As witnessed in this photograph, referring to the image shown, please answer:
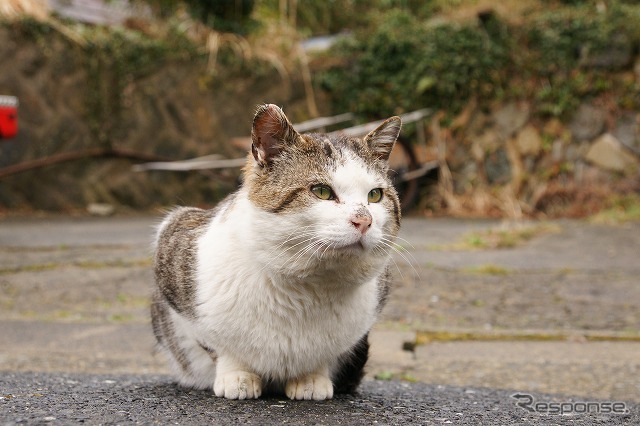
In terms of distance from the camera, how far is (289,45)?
11680 mm

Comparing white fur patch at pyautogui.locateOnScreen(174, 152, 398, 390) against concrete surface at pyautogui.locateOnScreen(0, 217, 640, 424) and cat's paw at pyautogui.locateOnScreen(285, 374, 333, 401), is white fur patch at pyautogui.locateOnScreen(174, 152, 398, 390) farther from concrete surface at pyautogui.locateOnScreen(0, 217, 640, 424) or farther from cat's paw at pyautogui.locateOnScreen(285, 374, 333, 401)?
concrete surface at pyautogui.locateOnScreen(0, 217, 640, 424)

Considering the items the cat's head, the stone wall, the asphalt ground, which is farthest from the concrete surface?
the stone wall

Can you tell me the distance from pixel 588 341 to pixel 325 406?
106 inches

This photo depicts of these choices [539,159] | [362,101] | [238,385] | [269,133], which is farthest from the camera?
[362,101]

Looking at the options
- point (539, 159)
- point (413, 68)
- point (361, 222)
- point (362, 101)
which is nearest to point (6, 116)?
point (362, 101)

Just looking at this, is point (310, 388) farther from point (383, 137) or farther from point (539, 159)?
point (539, 159)

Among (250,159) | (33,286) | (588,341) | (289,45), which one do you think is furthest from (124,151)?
(250,159)

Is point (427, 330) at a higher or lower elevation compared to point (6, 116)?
lower

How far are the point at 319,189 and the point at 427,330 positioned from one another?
2795mm

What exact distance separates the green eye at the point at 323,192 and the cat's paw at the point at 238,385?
2.43 ft

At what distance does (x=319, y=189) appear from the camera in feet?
8.02

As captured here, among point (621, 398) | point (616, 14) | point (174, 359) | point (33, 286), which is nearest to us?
point (174, 359)

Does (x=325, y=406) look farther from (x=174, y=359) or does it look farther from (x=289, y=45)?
(x=289, y=45)

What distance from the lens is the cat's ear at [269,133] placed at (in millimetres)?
2475
